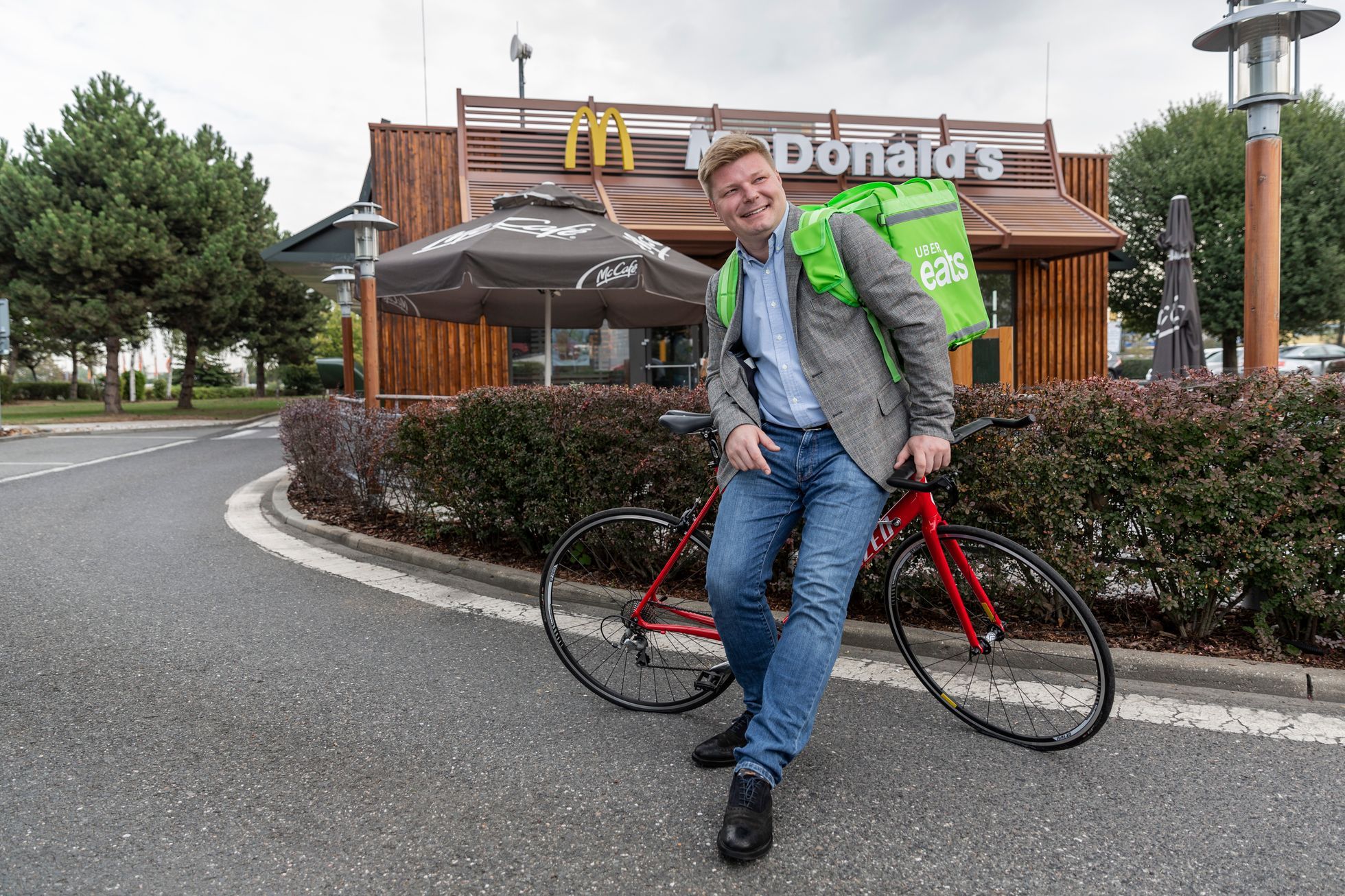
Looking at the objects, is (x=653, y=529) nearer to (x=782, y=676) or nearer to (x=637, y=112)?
(x=782, y=676)

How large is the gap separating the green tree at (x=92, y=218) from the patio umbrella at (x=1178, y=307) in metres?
25.8

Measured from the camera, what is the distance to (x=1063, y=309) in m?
15.3

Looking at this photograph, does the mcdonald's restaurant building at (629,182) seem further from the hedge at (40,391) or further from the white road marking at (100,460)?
the hedge at (40,391)

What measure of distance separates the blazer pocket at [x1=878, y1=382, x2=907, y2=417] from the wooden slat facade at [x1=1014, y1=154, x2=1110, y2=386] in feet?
45.5

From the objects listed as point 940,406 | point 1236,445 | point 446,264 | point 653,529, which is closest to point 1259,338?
point 1236,445

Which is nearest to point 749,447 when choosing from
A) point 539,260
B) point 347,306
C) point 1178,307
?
point 539,260

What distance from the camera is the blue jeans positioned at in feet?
7.60

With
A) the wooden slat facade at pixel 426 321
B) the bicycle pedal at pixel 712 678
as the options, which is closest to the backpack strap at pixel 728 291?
the bicycle pedal at pixel 712 678

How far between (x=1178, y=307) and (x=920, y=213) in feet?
29.2

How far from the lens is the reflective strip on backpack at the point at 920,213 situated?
2537mm

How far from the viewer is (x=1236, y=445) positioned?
3188mm

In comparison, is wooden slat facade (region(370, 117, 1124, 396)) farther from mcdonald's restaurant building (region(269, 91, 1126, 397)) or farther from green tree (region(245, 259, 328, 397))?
green tree (region(245, 259, 328, 397))

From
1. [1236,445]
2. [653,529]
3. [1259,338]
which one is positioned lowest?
[653,529]

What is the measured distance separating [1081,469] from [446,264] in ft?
17.8
